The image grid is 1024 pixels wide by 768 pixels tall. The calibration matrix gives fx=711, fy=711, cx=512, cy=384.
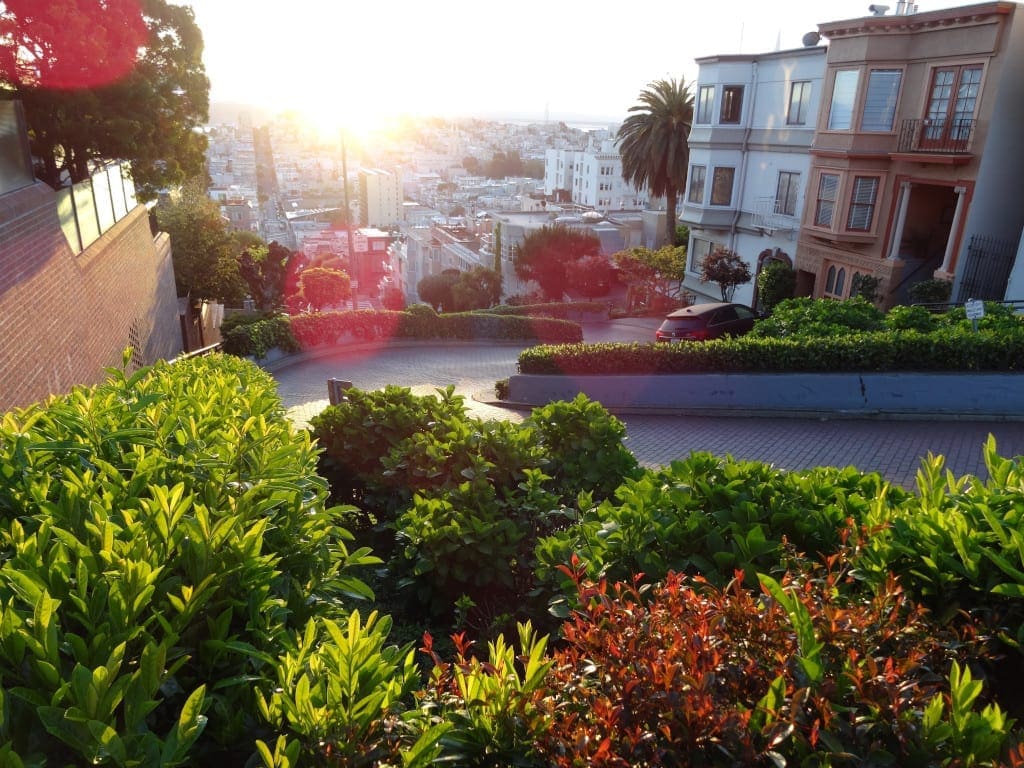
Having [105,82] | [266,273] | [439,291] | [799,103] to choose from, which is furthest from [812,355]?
[439,291]

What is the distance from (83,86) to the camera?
50.3ft

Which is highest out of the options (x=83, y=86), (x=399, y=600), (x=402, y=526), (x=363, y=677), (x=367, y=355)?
(x=83, y=86)

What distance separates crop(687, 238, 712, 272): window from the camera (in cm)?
3416

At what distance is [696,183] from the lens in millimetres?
33594

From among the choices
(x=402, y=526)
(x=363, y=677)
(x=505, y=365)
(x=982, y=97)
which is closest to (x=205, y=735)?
(x=363, y=677)

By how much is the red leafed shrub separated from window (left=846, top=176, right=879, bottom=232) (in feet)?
82.1

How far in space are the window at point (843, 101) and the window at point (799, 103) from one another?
299cm

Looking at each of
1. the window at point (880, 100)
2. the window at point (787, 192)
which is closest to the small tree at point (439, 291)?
the window at point (787, 192)

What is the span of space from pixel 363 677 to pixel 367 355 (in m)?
20.9

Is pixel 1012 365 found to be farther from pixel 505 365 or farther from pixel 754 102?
pixel 754 102

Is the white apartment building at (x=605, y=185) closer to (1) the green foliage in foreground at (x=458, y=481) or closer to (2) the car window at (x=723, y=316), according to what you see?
(2) the car window at (x=723, y=316)

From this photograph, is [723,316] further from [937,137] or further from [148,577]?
[148,577]

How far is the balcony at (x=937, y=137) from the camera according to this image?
69.4 ft

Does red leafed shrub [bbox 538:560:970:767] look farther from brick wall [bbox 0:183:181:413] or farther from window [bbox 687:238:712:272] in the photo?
window [bbox 687:238:712:272]
